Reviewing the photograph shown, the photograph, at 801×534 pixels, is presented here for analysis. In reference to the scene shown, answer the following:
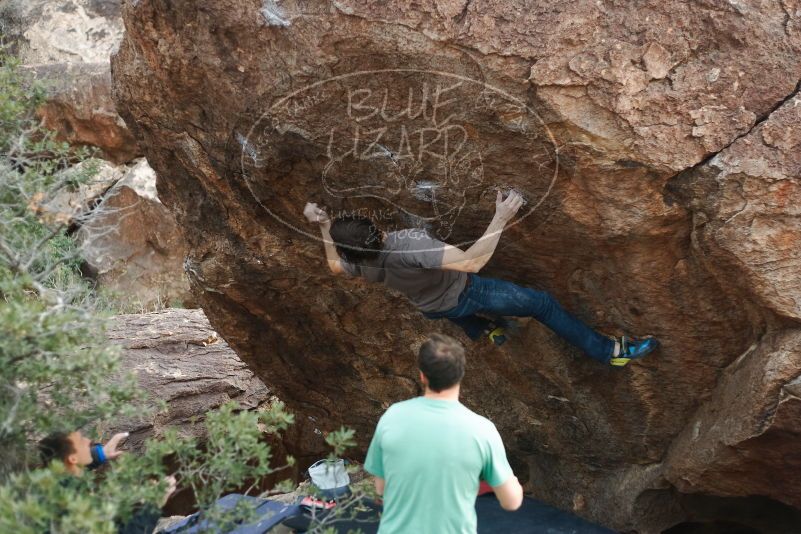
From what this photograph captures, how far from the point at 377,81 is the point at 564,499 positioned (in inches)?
134

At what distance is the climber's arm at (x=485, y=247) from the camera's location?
440 cm

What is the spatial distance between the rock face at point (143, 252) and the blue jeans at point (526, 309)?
7.81 metres

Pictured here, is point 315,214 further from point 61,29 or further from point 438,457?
point 61,29

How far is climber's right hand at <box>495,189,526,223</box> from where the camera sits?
445cm

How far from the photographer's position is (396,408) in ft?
10.7

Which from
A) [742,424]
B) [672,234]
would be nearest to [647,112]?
[672,234]

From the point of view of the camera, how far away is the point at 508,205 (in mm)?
4469

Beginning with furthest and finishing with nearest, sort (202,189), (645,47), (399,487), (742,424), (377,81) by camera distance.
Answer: (202,189) → (742,424) → (377,81) → (645,47) → (399,487)

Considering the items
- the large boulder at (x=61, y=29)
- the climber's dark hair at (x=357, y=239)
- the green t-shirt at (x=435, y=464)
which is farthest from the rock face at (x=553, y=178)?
the large boulder at (x=61, y=29)

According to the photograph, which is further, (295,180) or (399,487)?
(295,180)

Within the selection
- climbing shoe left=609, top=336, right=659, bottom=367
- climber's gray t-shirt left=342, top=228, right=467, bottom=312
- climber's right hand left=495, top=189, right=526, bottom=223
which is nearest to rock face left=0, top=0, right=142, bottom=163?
climber's gray t-shirt left=342, top=228, right=467, bottom=312

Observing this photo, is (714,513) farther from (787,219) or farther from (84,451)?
(84,451)

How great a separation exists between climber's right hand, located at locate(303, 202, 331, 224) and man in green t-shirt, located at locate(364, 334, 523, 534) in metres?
1.83

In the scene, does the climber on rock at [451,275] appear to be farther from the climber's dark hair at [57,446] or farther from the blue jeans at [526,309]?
the climber's dark hair at [57,446]
